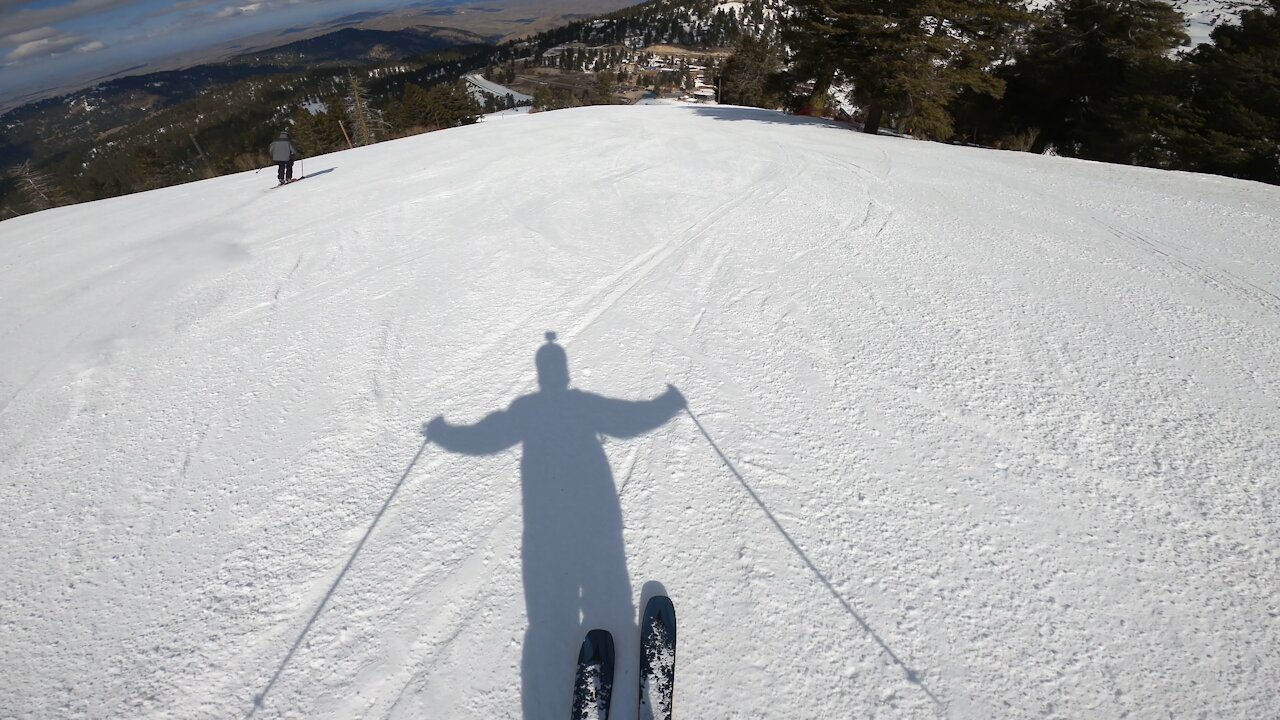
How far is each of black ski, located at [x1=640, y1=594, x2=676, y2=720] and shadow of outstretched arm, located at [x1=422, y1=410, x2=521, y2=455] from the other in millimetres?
1724

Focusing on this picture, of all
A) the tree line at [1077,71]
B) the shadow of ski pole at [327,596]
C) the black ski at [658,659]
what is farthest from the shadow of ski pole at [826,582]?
the tree line at [1077,71]

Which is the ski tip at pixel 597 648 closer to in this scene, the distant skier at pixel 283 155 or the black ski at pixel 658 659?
the black ski at pixel 658 659

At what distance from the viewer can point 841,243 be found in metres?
6.75

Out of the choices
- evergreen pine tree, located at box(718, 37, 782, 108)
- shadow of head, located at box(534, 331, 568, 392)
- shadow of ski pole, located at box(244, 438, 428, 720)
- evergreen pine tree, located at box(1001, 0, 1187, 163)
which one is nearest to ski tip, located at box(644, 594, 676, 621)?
shadow of ski pole, located at box(244, 438, 428, 720)

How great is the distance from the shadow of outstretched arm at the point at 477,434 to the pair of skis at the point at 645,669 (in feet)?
5.55

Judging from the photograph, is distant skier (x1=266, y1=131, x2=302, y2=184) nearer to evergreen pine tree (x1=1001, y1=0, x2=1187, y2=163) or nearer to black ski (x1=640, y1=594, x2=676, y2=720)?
black ski (x1=640, y1=594, x2=676, y2=720)

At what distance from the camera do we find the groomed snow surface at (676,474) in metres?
2.52

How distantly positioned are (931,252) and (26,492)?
8956mm

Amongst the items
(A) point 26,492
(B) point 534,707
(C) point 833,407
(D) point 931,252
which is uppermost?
(D) point 931,252

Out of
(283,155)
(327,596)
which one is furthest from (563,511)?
(283,155)

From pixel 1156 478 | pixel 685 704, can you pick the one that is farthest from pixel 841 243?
pixel 685 704

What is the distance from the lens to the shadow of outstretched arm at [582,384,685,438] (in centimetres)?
393

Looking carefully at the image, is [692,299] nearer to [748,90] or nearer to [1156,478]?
[1156,478]

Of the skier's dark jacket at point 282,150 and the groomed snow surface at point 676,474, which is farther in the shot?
the skier's dark jacket at point 282,150
